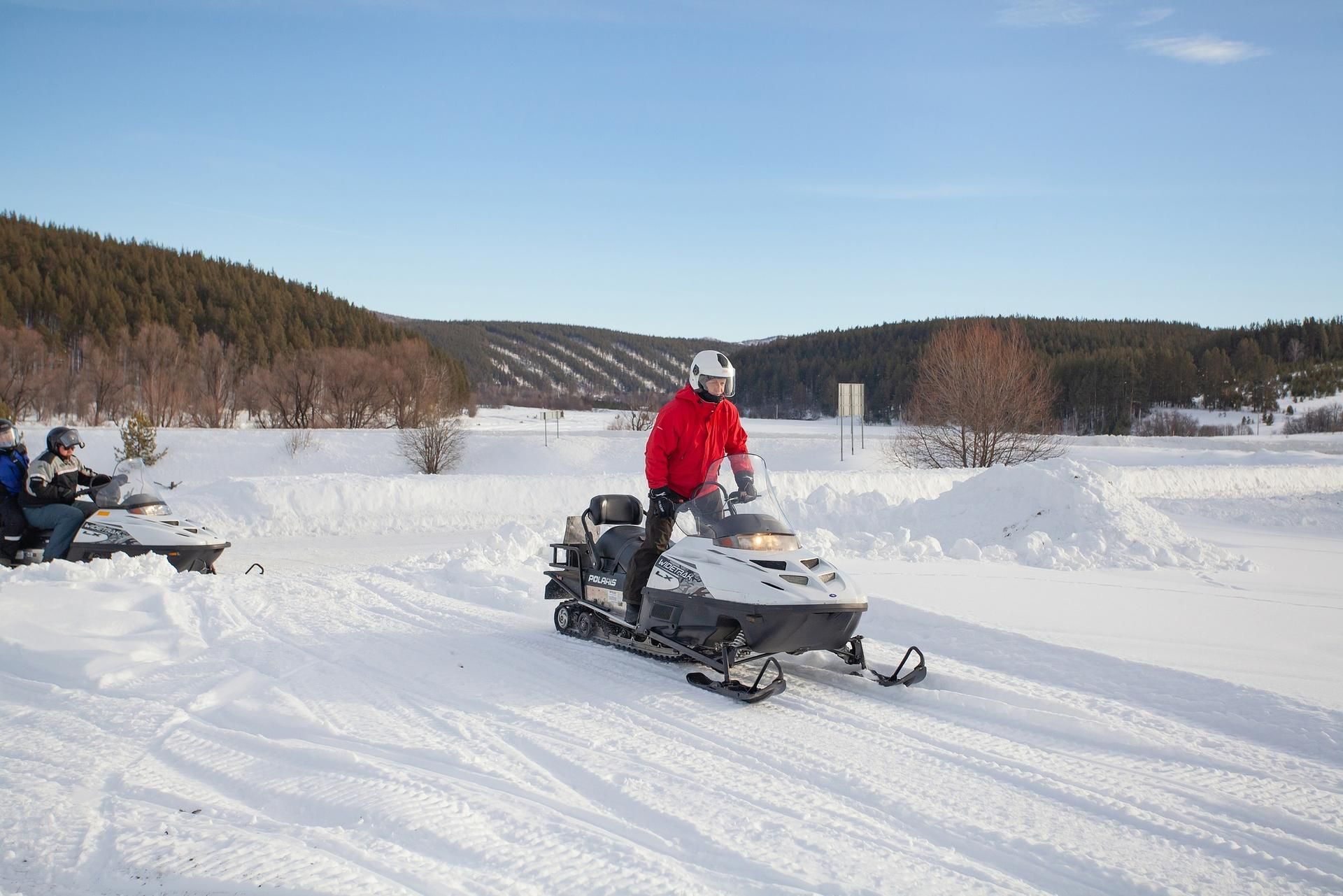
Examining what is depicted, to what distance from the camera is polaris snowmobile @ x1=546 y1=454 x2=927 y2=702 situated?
502 centimetres

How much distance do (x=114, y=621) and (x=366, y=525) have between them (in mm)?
10898

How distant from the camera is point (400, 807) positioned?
347 centimetres

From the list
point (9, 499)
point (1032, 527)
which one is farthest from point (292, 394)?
point (1032, 527)

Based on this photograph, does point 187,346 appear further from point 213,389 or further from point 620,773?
point 620,773

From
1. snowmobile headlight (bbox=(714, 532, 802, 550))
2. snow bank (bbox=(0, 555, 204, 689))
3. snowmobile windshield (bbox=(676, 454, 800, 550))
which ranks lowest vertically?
snow bank (bbox=(0, 555, 204, 689))

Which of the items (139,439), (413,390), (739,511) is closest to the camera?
(739,511)

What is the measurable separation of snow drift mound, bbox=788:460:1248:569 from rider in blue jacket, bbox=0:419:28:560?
9.72 metres

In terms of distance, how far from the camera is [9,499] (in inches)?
364

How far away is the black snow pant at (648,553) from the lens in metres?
6.04

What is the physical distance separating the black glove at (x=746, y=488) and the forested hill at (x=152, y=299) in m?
70.3

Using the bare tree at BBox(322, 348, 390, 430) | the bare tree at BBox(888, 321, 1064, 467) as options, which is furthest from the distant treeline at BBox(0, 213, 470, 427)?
the bare tree at BBox(888, 321, 1064, 467)

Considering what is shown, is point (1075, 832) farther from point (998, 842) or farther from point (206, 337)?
point (206, 337)

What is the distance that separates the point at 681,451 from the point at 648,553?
0.77 meters

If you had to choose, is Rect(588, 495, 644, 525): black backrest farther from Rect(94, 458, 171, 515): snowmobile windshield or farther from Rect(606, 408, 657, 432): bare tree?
Rect(606, 408, 657, 432): bare tree
